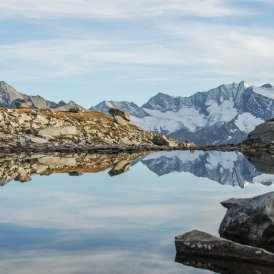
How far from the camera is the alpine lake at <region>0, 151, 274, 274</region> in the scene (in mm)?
23719

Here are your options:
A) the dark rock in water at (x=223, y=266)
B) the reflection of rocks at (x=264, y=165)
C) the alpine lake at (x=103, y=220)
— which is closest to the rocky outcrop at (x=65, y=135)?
the reflection of rocks at (x=264, y=165)

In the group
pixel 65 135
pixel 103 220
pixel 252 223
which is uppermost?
pixel 65 135

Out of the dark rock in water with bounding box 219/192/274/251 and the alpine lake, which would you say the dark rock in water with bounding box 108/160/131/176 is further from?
the dark rock in water with bounding box 219/192/274/251

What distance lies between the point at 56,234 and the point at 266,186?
1325 inches

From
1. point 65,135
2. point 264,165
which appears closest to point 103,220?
point 264,165

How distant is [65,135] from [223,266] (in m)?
136

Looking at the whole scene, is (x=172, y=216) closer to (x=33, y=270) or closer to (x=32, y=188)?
(x=33, y=270)

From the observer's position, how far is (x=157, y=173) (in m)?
77.5

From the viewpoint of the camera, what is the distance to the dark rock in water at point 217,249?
76.7 ft

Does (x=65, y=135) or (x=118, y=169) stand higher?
(x=65, y=135)

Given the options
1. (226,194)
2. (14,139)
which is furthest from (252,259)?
(14,139)

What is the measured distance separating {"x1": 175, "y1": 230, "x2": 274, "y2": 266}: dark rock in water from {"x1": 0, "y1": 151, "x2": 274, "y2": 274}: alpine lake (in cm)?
63

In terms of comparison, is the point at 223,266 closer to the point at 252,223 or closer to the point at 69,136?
the point at 252,223

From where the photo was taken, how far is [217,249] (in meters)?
24.5
